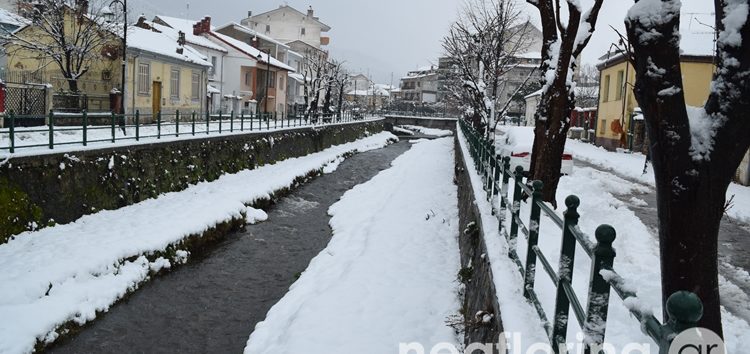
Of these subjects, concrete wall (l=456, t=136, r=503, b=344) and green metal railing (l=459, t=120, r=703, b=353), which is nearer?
green metal railing (l=459, t=120, r=703, b=353)

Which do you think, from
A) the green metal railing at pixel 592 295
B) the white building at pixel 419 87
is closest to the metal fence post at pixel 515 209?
the green metal railing at pixel 592 295

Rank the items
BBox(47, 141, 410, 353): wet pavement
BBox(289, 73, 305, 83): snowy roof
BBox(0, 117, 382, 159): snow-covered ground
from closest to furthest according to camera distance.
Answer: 1. BBox(47, 141, 410, 353): wet pavement
2. BBox(0, 117, 382, 159): snow-covered ground
3. BBox(289, 73, 305, 83): snowy roof

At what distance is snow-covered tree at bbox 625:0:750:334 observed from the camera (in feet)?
12.3

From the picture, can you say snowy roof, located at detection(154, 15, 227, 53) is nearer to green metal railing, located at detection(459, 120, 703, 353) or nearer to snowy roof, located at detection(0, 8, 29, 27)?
snowy roof, located at detection(0, 8, 29, 27)

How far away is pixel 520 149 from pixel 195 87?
83.7 feet

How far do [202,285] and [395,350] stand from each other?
4.98 m

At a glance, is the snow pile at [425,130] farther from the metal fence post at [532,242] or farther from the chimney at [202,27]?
the metal fence post at [532,242]

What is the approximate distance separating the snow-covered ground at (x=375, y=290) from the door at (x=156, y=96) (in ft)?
64.3

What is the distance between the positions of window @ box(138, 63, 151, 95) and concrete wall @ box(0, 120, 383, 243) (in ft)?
31.7

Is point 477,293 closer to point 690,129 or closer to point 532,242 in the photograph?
point 532,242

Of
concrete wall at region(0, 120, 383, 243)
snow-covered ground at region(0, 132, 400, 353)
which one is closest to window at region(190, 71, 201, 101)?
concrete wall at region(0, 120, 383, 243)

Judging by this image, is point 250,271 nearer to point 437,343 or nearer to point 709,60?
point 437,343

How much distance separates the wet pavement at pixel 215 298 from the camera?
8.39m

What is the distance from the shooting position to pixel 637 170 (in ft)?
74.6
